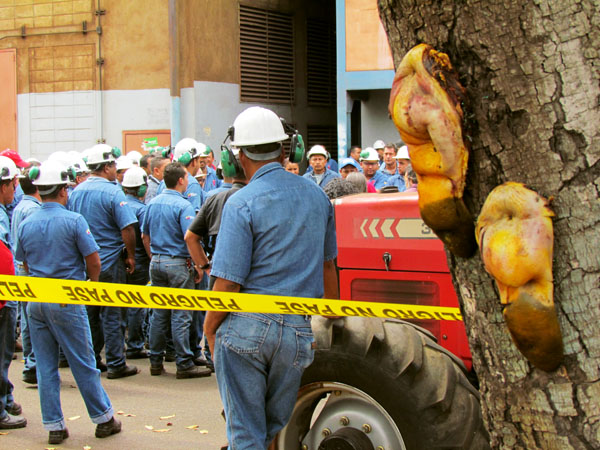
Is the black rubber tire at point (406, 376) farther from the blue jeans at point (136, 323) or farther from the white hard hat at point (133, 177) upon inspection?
the white hard hat at point (133, 177)

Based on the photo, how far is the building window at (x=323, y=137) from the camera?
71.3 ft

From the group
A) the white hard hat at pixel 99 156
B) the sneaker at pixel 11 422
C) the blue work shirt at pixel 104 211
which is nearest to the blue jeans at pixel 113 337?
the blue work shirt at pixel 104 211

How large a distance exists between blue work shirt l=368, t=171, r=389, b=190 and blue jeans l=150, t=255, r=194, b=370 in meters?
4.91

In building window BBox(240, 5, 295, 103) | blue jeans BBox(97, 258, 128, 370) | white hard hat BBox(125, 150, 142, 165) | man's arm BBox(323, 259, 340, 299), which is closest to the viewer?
man's arm BBox(323, 259, 340, 299)

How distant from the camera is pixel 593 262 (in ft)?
5.94

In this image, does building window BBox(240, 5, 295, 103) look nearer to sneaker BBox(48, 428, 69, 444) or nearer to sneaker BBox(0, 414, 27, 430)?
sneaker BBox(0, 414, 27, 430)

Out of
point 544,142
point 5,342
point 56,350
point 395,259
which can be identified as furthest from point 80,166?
point 544,142

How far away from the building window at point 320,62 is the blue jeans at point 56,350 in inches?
662

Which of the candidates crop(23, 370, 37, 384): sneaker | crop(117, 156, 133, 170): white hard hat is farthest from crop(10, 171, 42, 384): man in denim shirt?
crop(117, 156, 133, 170): white hard hat

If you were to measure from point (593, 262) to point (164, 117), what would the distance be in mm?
18391

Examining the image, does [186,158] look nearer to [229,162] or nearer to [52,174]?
[52,174]

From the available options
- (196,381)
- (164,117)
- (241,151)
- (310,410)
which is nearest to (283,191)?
(241,151)

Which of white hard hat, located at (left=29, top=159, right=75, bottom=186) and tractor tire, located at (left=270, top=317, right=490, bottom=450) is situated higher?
white hard hat, located at (left=29, top=159, right=75, bottom=186)

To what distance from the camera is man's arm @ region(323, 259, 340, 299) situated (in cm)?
391
